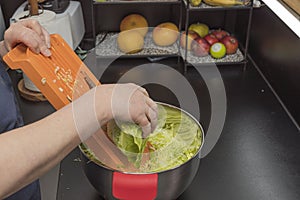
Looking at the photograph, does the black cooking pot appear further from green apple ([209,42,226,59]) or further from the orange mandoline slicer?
green apple ([209,42,226,59])

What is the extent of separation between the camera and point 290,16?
767 millimetres

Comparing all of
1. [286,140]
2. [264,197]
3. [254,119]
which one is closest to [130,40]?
[254,119]

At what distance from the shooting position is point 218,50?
1563 mm

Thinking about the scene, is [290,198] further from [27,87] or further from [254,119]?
[27,87]

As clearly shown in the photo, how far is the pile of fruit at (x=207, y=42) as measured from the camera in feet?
5.15

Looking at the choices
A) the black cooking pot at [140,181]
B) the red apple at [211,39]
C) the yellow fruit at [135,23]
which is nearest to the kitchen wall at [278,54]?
the red apple at [211,39]

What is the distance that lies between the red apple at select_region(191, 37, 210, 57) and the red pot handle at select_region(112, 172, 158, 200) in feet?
3.05

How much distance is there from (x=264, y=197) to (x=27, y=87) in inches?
32.3

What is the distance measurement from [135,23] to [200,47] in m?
0.28

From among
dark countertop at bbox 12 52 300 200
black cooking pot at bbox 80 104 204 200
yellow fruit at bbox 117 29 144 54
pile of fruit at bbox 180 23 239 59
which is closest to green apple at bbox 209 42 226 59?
pile of fruit at bbox 180 23 239 59

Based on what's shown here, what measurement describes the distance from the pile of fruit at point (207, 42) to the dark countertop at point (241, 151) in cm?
12

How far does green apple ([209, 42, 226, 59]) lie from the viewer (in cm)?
157

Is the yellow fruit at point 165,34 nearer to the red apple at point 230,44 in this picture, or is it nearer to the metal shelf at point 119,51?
the metal shelf at point 119,51

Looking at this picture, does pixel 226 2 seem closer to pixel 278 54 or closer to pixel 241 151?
pixel 278 54
